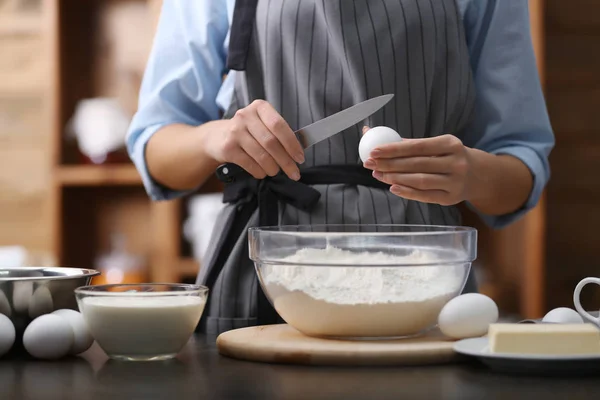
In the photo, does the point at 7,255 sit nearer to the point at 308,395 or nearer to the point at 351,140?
the point at 351,140

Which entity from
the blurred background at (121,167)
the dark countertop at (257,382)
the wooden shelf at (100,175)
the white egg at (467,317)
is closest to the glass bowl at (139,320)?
the dark countertop at (257,382)

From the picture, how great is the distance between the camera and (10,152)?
2.82 m

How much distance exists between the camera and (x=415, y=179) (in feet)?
3.27

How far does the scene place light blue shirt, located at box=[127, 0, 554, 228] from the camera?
1.30m

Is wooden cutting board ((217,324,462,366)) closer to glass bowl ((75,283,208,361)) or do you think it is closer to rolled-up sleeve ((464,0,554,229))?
glass bowl ((75,283,208,361))

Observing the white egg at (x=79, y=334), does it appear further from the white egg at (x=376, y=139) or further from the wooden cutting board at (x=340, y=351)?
the white egg at (x=376, y=139)

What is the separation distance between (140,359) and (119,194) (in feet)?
7.04

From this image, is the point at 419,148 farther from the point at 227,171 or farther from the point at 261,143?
the point at 227,171

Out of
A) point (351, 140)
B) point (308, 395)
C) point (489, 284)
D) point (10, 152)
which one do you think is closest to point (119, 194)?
point (10, 152)

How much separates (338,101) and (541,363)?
25.2 inches

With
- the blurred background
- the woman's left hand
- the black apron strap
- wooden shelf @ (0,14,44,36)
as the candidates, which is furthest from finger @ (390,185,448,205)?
wooden shelf @ (0,14,44,36)

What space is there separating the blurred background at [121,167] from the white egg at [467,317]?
1627 mm

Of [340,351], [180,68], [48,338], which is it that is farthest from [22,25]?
[340,351]

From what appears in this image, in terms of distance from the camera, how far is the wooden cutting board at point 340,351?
727 millimetres
